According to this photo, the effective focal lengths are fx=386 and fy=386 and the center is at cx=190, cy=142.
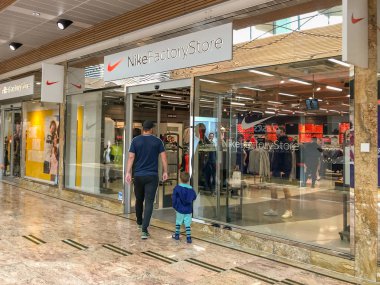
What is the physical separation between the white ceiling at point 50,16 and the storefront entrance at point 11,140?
307 centimetres

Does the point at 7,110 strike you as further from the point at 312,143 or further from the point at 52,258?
the point at 312,143

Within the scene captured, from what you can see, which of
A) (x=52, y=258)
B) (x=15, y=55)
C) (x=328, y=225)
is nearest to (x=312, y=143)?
(x=328, y=225)

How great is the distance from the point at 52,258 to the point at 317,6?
369 cm

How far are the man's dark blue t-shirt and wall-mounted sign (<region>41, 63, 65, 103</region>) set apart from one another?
139 inches

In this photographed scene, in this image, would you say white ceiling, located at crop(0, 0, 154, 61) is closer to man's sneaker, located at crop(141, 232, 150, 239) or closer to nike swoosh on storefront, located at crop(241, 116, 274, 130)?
nike swoosh on storefront, located at crop(241, 116, 274, 130)

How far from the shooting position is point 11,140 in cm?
1078

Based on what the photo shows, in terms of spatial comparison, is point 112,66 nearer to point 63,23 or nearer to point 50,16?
point 63,23

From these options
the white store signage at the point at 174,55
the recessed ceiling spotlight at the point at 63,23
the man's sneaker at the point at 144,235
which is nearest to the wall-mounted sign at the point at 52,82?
the recessed ceiling spotlight at the point at 63,23

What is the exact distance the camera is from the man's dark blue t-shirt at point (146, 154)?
4.78 metres

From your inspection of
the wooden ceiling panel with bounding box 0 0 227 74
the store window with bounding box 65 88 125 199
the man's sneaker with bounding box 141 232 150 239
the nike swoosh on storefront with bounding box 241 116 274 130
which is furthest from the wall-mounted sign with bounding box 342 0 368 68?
the store window with bounding box 65 88 125 199

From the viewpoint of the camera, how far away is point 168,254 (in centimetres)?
403

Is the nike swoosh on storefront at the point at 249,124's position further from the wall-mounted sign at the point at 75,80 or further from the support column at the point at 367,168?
the wall-mounted sign at the point at 75,80

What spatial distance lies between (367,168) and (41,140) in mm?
7577

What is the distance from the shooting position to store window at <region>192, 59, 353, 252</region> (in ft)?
13.7
